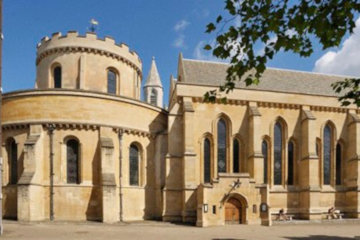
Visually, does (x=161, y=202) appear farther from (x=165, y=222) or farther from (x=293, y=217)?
(x=293, y=217)

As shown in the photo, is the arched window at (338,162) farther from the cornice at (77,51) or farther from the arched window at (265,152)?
the cornice at (77,51)

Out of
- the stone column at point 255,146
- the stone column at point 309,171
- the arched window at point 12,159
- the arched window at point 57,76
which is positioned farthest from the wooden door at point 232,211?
the arched window at point 57,76

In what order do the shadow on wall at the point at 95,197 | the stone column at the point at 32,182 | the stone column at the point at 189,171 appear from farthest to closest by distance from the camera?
the stone column at the point at 189,171 < the shadow on wall at the point at 95,197 < the stone column at the point at 32,182

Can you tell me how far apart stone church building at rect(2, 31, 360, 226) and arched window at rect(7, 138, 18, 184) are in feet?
0.22

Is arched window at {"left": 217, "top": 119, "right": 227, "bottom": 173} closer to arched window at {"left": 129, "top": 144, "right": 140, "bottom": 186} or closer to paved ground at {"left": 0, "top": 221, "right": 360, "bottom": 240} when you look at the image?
arched window at {"left": 129, "top": 144, "right": 140, "bottom": 186}

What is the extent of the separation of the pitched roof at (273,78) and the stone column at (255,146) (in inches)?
126

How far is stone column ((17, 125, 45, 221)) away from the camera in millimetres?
19188

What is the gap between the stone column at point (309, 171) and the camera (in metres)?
26.0

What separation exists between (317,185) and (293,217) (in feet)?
10.8

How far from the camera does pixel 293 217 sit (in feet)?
87.0

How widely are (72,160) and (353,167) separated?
916 inches

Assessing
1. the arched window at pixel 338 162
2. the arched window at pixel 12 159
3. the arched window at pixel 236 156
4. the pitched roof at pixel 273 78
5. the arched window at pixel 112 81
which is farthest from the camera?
the pitched roof at pixel 273 78

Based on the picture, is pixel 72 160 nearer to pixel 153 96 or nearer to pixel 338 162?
pixel 338 162

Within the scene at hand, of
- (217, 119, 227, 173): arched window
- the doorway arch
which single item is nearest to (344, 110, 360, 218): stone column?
the doorway arch
